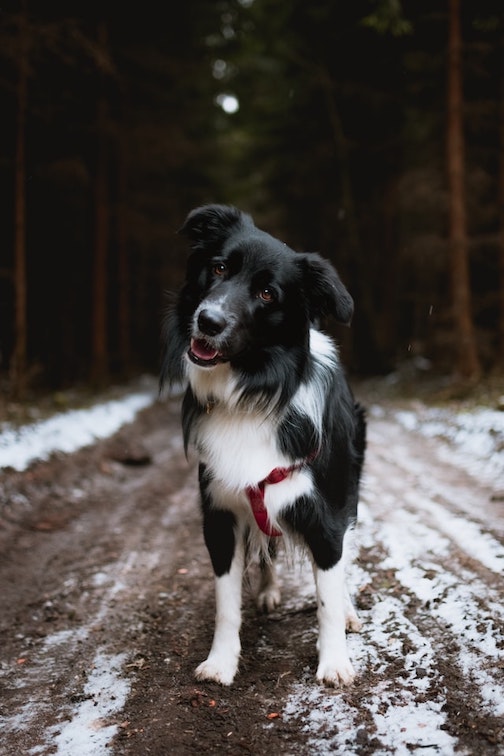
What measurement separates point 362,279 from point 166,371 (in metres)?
16.5

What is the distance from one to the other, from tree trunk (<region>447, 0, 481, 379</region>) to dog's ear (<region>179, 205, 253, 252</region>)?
32.6 feet

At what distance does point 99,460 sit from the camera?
834cm

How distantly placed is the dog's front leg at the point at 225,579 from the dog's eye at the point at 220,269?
1251mm

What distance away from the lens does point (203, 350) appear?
9.39 feet

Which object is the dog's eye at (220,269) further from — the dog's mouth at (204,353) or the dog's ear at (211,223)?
the dog's mouth at (204,353)

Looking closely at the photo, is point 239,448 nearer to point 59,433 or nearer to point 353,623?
point 353,623

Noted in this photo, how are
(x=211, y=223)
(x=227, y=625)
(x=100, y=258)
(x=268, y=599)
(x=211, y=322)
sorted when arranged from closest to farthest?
(x=211, y=322)
(x=227, y=625)
(x=211, y=223)
(x=268, y=599)
(x=100, y=258)

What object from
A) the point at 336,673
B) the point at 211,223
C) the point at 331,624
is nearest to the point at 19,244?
the point at 211,223

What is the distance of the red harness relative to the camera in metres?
2.95

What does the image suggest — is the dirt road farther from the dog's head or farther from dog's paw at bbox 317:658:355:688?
the dog's head

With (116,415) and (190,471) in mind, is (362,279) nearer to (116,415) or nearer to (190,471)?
(116,415)

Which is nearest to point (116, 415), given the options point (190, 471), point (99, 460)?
point (99, 460)

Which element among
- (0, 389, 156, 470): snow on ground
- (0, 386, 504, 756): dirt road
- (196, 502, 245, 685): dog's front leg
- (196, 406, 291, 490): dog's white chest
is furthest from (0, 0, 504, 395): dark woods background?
(196, 502, 245, 685): dog's front leg

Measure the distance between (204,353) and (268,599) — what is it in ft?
6.08
